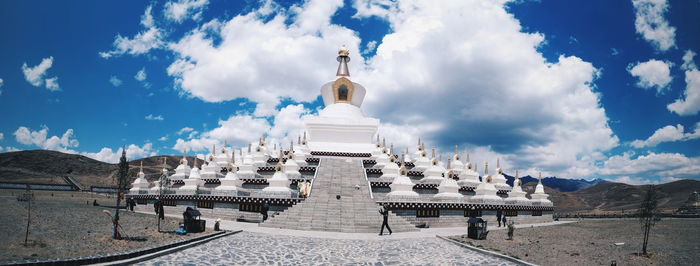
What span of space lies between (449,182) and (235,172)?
15.0m

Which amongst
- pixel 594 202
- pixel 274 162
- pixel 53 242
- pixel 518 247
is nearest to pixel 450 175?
pixel 518 247

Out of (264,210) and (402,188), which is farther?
(402,188)

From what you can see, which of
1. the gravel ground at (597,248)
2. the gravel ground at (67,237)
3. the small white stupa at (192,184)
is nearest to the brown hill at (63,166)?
the small white stupa at (192,184)

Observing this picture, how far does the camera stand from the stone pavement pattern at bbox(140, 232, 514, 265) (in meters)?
11.2

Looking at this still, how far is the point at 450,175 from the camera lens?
2795 cm

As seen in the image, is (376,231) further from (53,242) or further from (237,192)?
(53,242)

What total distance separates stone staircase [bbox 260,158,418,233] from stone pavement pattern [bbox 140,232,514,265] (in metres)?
3.31

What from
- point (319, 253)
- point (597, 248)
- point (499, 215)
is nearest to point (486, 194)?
point (499, 215)

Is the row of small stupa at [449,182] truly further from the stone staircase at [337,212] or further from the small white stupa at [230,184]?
the small white stupa at [230,184]

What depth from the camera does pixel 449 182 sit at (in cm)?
2730

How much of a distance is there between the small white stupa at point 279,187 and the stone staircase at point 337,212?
159 cm

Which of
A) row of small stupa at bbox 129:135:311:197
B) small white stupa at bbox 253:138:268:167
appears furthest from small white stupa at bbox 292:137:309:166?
small white stupa at bbox 253:138:268:167

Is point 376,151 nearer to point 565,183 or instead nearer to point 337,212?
point 337,212

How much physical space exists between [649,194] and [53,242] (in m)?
19.4
